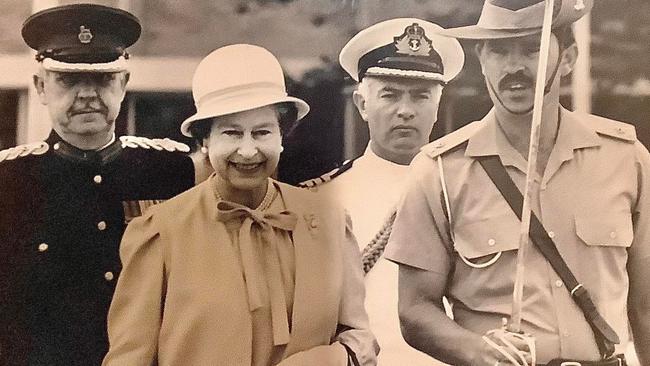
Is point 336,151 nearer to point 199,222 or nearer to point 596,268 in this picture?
point 199,222

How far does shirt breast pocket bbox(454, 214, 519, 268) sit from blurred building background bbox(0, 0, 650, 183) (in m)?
0.13

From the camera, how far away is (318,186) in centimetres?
106

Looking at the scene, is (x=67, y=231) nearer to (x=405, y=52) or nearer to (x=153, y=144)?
(x=153, y=144)

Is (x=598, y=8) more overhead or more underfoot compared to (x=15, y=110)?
more overhead

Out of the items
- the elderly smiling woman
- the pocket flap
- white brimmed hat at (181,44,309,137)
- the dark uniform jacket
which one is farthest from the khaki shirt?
the dark uniform jacket

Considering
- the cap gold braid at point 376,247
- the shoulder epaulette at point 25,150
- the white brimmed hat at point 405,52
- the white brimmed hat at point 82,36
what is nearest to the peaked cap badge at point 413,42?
the white brimmed hat at point 405,52

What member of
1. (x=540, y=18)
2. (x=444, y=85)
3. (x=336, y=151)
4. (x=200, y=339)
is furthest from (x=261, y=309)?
(x=540, y=18)

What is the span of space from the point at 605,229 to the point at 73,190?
2.19 ft

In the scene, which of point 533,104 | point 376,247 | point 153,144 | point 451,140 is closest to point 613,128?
point 533,104

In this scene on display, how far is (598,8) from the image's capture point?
3.64 ft

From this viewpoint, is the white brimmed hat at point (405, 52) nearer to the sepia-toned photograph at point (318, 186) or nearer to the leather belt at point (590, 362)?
the sepia-toned photograph at point (318, 186)

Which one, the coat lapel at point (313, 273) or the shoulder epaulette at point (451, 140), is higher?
the shoulder epaulette at point (451, 140)

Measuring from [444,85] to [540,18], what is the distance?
151 mm

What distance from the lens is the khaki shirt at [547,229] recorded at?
1058 mm
